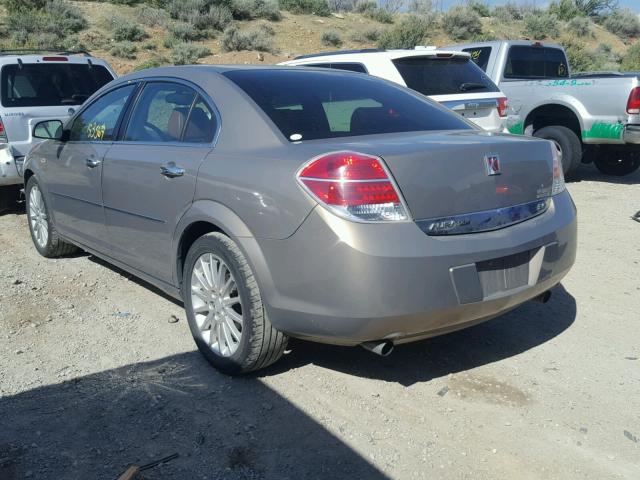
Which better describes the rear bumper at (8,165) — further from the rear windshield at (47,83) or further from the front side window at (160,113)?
the front side window at (160,113)

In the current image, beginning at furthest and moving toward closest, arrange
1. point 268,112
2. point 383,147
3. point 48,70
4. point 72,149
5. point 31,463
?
point 48,70, point 72,149, point 268,112, point 383,147, point 31,463

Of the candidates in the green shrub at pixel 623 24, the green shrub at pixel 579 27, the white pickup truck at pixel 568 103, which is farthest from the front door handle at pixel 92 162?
the green shrub at pixel 623 24

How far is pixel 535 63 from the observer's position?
10.9 metres

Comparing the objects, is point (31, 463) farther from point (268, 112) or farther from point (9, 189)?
point (9, 189)

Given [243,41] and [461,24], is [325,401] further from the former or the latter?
[461,24]

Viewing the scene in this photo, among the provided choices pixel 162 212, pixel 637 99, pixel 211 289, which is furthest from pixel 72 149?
pixel 637 99

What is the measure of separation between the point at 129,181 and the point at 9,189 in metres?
4.72

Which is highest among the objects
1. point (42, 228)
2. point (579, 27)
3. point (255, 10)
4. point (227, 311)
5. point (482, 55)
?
point (255, 10)

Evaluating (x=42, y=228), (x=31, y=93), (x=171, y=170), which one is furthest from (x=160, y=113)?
(x=31, y=93)

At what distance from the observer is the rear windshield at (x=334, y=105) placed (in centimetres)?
369

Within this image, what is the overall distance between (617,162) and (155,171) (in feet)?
28.1

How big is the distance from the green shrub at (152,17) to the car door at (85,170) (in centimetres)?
2657

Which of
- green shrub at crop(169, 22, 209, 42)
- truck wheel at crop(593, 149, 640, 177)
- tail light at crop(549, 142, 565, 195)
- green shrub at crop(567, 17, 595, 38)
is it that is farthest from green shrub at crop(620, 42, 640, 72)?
tail light at crop(549, 142, 565, 195)

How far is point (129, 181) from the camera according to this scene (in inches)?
170
